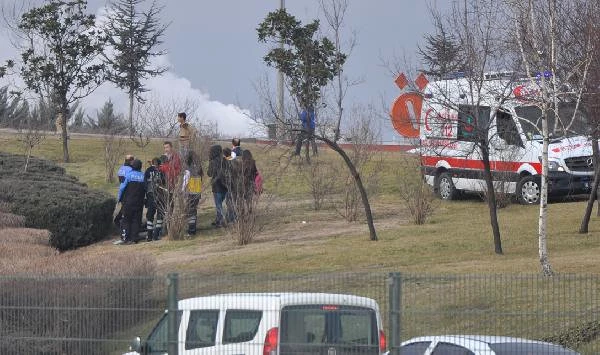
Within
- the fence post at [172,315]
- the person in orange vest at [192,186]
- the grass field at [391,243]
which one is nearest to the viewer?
the fence post at [172,315]

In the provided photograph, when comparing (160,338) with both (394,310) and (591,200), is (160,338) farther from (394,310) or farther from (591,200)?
(591,200)

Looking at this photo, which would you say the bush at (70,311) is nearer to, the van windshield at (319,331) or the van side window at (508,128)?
the van windshield at (319,331)

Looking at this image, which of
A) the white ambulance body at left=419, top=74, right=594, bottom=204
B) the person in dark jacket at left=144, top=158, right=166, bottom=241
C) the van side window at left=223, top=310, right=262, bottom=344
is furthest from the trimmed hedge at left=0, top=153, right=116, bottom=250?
the van side window at left=223, top=310, right=262, bottom=344

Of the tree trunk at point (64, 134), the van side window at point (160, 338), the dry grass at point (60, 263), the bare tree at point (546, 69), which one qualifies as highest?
the bare tree at point (546, 69)

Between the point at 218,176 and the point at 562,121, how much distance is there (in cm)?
788

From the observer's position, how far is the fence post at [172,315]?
9719 mm

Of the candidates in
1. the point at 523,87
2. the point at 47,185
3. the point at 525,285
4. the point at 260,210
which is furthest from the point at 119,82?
the point at 525,285

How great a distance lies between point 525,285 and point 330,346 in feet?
7.00

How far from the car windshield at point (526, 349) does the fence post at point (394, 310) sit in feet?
2.63

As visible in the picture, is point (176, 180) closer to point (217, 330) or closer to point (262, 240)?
point (262, 240)

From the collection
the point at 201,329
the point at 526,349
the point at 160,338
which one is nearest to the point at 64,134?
the point at 160,338

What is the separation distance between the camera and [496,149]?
2397cm

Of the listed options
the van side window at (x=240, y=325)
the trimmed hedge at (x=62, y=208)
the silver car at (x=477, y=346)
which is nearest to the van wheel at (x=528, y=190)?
the trimmed hedge at (x=62, y=208)

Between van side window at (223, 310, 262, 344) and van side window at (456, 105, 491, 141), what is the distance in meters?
9.02
